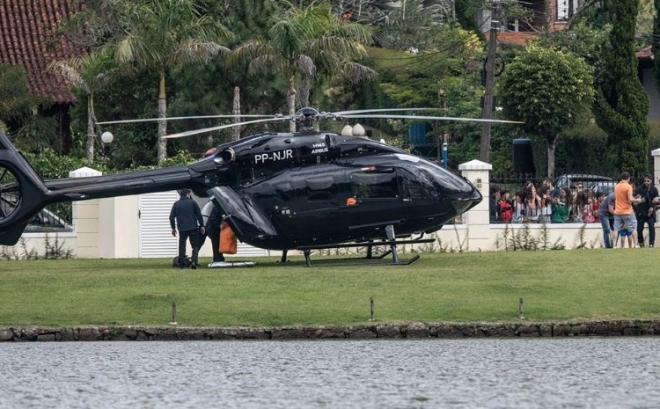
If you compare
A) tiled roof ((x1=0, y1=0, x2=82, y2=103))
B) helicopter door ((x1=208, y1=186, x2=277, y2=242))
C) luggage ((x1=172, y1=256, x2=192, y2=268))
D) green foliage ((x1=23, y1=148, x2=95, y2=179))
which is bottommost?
luggage ((x1=172, y1=256, x2=192, y2=268))

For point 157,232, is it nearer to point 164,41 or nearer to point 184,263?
point 184,263

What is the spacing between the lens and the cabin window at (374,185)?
3316 cm

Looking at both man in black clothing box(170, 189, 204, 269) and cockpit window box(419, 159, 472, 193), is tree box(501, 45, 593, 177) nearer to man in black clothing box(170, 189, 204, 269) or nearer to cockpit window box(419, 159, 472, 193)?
cockpit window box(419, 159, 472, 193)

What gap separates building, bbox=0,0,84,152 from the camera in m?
59.4

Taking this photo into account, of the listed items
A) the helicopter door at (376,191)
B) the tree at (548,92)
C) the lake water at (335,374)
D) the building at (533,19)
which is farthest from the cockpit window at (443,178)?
the building at (533,19)

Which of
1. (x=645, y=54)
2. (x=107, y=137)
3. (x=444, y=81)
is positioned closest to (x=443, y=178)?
(x=107, y=137)

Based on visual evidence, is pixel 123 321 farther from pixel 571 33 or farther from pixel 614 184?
pixel 571 33

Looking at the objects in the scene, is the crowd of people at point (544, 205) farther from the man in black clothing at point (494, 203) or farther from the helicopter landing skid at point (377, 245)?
the helicopter landing skid at point (377, 245)

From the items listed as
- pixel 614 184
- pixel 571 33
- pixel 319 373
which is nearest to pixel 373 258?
pixel 614 184

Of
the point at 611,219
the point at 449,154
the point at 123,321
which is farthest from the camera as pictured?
the point at 449,154

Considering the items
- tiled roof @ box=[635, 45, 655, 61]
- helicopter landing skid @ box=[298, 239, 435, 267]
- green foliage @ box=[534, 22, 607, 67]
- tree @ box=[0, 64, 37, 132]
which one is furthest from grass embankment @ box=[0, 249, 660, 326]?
green foliage @ box=[534, 22, 607, 67]

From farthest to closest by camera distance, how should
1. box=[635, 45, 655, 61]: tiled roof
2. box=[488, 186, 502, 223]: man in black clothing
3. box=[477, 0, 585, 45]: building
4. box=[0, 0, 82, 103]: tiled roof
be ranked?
box=[477, 0, 585, 45]: building, box=[635, 45, 655, 61]: tiled roof, box=[0, 0, 82, 103]: tiled roof, box=[488, 186, 502, 223]: man in black clothing

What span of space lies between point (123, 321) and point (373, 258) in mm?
10292

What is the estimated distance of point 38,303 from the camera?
2794 centimetres
